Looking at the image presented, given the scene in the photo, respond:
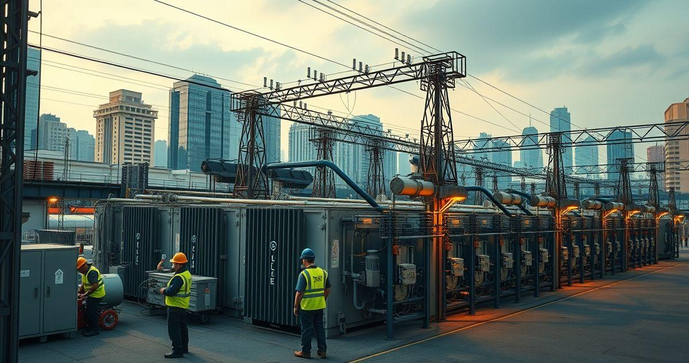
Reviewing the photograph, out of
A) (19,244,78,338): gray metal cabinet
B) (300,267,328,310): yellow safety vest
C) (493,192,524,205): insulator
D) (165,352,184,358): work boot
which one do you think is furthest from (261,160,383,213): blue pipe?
(19,244,78,338): gray metal cabinet

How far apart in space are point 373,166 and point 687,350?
107ft

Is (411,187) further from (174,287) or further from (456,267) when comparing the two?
(174,287)

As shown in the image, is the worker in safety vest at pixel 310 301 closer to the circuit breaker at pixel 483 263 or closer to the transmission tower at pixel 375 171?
the circuit breaker at pixel 483 263

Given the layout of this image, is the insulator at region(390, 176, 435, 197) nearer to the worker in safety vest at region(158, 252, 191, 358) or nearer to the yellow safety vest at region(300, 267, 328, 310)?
the yellow safety vest at region(300, 267, 328, 310)

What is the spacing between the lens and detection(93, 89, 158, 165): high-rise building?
544ft

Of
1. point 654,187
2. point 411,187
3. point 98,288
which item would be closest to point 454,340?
point 411,187

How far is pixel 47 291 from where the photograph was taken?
10953mm

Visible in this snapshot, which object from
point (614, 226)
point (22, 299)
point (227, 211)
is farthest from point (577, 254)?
point (22, 299)

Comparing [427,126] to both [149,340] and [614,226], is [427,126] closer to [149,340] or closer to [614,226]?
[149,340]

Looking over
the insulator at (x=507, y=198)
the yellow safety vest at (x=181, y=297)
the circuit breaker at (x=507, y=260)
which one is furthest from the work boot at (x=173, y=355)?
the insulator at (x=507, y=198)

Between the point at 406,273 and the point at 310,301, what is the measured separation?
10.6 ft

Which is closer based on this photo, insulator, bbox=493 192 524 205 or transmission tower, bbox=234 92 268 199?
insulator, bbox=493 192 524 205

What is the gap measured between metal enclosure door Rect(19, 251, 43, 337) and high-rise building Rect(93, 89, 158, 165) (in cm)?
16260

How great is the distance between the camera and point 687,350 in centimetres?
1113
